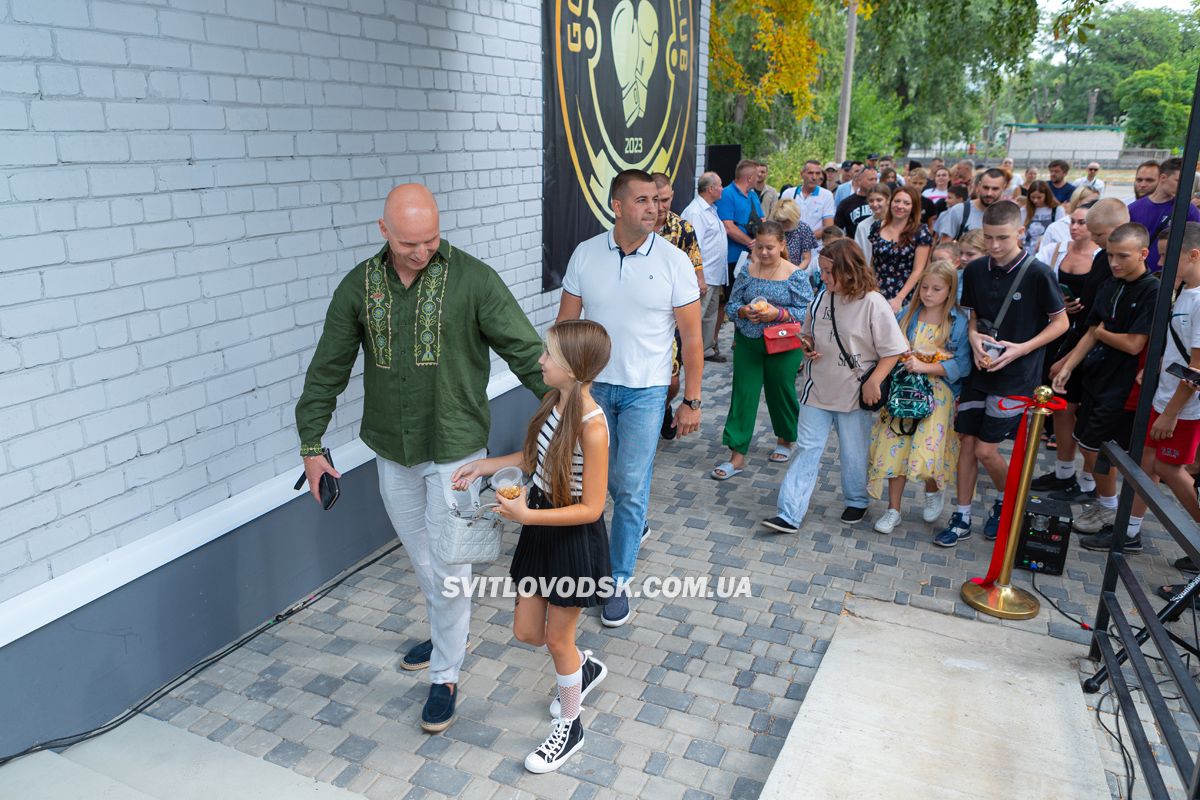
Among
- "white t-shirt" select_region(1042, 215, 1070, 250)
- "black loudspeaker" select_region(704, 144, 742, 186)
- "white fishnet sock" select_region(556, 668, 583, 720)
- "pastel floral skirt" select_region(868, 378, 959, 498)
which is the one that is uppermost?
"black loudspeaker" select_region(704, 144, 742, 186)

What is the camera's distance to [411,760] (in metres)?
3.27

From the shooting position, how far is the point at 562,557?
3053 mm

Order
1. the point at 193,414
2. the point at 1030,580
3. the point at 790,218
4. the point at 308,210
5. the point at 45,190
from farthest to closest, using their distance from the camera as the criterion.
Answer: the point at 790,218 → the point at 1030,580 → the point at 308,210 → the point at 193,414 → the point at 45,190

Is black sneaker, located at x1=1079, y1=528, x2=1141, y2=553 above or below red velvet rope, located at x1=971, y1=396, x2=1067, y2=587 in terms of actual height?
below

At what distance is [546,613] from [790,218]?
5.71 m

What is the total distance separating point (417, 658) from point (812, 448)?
273 cm

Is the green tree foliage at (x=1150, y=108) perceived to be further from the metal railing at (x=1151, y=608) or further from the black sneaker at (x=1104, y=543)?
the metal railing at (x=1151, y=608)

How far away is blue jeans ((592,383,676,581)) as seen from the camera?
4176mm

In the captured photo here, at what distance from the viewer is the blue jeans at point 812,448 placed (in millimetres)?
5270

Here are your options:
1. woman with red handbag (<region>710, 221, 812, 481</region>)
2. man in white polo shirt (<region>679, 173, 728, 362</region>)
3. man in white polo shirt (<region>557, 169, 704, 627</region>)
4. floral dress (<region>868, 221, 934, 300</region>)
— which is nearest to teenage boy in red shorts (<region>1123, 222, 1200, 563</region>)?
woman with red handbag (<region>710, 221, 812, 481</region>)

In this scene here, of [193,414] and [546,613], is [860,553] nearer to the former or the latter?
[546,613]

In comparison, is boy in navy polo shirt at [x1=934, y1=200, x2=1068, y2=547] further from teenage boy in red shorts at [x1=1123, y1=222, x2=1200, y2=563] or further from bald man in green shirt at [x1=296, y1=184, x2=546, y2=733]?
bald man in green shirt at [x1=296, y1=184, x2=546, y2=733]

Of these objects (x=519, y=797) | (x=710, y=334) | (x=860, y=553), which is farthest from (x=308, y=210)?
(x=710, y=334)

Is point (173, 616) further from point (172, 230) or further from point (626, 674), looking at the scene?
point (626, 674)
